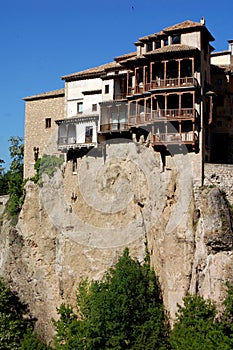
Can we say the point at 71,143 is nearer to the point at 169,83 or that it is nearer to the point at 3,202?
the point at 169,83

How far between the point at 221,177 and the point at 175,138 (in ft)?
14.4

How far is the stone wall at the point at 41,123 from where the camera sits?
6006 cm

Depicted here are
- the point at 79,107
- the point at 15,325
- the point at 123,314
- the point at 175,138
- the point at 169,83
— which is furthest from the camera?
the point at 79,107

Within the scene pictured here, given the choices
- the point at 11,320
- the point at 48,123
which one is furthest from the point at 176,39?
the point at 11,320

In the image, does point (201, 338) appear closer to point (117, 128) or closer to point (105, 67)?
point (117, 128)

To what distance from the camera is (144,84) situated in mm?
48906

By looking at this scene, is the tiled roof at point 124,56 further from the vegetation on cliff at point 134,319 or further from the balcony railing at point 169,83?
the vegetation on cliff at point 134,319

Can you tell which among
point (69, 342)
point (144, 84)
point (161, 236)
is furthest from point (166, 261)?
point (144, 84)

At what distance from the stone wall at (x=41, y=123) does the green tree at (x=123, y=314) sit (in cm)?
1552

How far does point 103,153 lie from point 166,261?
11.6 m

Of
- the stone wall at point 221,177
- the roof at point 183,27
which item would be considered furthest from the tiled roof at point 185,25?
the stone wall at point 221,177

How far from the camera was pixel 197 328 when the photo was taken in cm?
4306

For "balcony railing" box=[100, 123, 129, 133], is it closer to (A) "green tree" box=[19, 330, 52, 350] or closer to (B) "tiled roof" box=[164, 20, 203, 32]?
(B) "tiled roof" box=[164, 20, 203, 32]

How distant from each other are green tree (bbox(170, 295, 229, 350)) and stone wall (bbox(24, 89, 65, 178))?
21.8 m
